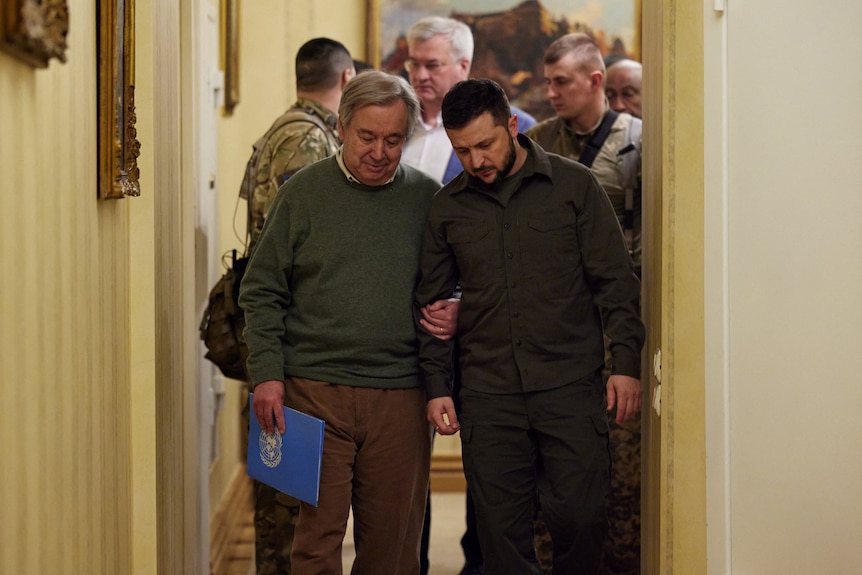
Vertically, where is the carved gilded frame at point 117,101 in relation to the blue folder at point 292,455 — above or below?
above

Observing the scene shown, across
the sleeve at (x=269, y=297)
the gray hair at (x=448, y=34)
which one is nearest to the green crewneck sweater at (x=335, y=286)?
the sleeve at (x=269, y=297)

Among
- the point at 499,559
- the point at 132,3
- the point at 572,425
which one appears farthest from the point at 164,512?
the point at 132,3

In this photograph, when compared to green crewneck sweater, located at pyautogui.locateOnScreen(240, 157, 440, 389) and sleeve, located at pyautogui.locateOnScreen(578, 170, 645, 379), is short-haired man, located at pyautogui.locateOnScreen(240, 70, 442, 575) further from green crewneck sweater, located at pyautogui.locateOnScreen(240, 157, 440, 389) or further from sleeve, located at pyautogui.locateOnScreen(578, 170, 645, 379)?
sleeve, located at pyautogui.locateOnScreen(578, 170, 645, 379)

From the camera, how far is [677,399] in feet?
8.97

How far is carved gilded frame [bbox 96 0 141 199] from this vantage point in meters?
2.43

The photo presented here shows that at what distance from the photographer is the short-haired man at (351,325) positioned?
2.93m

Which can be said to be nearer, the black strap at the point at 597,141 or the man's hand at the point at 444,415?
the man's hand at the point at 444,415

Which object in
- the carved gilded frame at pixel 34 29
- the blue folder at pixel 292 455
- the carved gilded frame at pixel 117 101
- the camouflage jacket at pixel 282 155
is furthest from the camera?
the camouflage jacket at pixel 282 155

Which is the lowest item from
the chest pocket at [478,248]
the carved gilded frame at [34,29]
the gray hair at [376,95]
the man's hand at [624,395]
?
the man's hand at [624,395]

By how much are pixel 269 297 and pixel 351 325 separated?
234 mm

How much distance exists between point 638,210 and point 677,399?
1.27 metres

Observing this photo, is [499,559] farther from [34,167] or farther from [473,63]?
[473,63]

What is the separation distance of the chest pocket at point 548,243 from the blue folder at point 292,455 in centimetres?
69

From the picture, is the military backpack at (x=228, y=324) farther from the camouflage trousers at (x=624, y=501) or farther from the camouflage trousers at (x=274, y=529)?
the camouflage trousers at (x=624, y=501)
